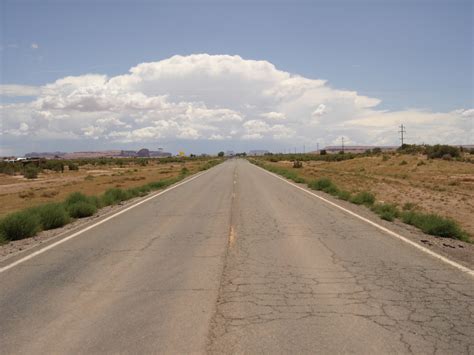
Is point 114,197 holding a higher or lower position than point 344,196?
higher

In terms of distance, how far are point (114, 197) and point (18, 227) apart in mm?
10218

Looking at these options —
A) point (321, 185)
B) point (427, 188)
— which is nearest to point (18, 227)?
point (321, 185)

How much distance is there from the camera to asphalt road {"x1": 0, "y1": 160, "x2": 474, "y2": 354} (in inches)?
206

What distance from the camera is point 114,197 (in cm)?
2338

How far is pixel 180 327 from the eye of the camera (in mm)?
5645

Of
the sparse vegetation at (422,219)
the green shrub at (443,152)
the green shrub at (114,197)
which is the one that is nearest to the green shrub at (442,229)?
the sparse vegetation at (422,219)

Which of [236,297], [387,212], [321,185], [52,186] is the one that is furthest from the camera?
[52,186]

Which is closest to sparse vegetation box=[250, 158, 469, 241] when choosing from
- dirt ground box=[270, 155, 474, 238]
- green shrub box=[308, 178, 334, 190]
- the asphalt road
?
dirt ground box=[270, 155, 474, 238]

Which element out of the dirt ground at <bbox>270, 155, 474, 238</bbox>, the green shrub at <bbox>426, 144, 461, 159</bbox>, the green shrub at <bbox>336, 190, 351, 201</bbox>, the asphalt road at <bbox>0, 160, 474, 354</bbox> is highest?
the green shrub at <bbox>426, 144, 461, 159</bbox>

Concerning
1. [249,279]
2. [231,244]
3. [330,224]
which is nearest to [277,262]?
[249,279]

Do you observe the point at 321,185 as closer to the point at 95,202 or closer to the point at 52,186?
the point at 95,202

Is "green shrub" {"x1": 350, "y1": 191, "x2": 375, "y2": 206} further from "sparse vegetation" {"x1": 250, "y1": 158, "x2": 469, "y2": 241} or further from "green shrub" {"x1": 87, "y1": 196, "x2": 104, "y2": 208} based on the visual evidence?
"green shrub" {"x1": 87, "y1": 196, "x2": 104, "y2": 208}

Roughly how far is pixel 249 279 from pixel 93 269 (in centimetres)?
287

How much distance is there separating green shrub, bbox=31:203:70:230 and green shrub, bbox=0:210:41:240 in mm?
840
